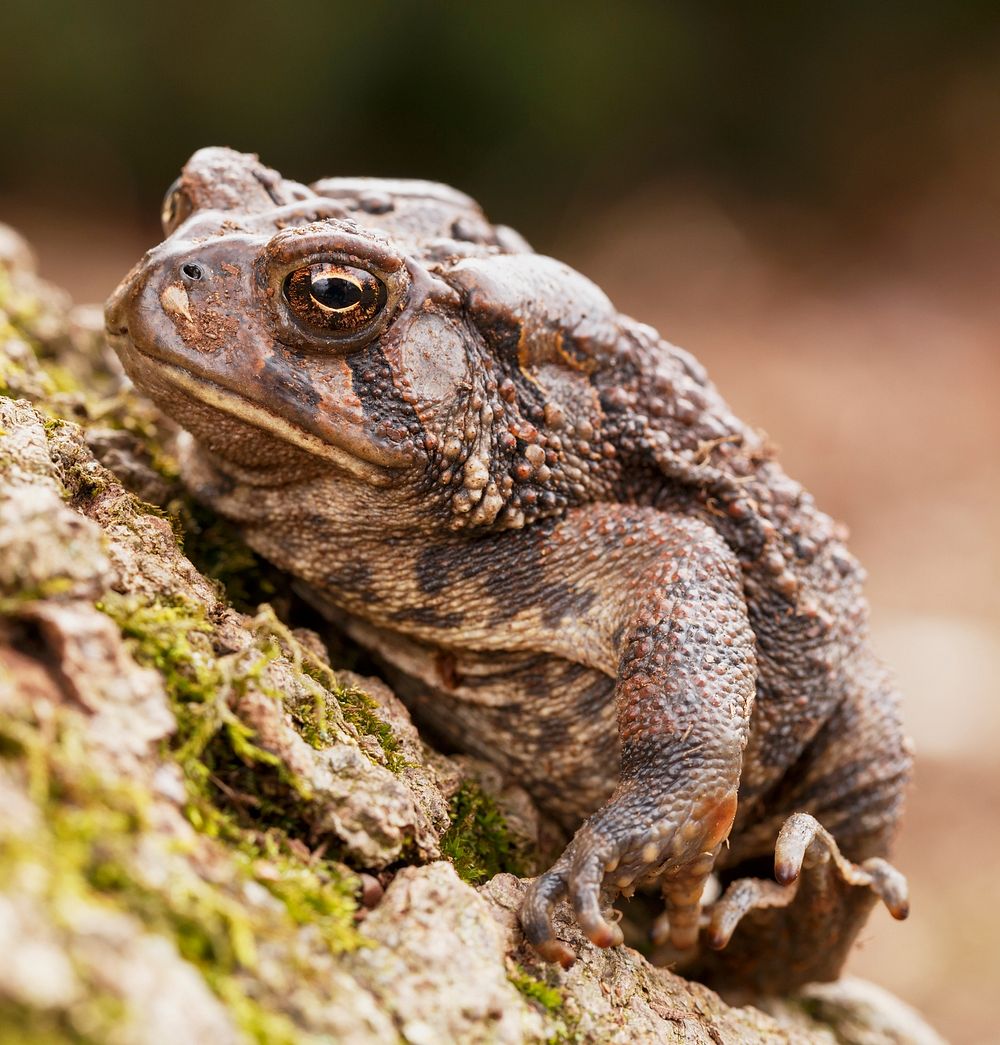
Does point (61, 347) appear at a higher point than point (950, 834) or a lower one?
lower

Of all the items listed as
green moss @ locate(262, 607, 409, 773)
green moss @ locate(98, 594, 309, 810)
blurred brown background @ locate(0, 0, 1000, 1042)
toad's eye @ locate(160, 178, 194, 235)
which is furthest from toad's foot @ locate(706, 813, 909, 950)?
blurred brown background @ locate(0, 0, 1000, 1042)

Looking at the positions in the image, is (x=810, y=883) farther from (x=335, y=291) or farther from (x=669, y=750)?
(x=335, y=291)

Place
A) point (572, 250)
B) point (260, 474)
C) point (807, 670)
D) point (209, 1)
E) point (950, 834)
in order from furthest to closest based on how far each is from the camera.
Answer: point (572, 250) < point (209, 1) < point (950, 834) < point (807, 670) < point (260, 474)

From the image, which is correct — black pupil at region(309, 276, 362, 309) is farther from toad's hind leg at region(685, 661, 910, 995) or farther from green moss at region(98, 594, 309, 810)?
toad's hind leg at region(685, 661, 910, 995)

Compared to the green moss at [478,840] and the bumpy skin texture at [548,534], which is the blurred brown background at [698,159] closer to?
the bumpy skin texture at [548,534]

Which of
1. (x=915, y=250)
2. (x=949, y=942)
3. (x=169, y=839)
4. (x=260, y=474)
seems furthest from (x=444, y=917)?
(x=915, y=250)

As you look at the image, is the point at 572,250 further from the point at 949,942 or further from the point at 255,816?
the point at 255,816

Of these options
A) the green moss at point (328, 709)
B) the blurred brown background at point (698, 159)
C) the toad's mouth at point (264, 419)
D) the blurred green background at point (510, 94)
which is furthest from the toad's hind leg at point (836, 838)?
the blurred green background at point (510, 94)
